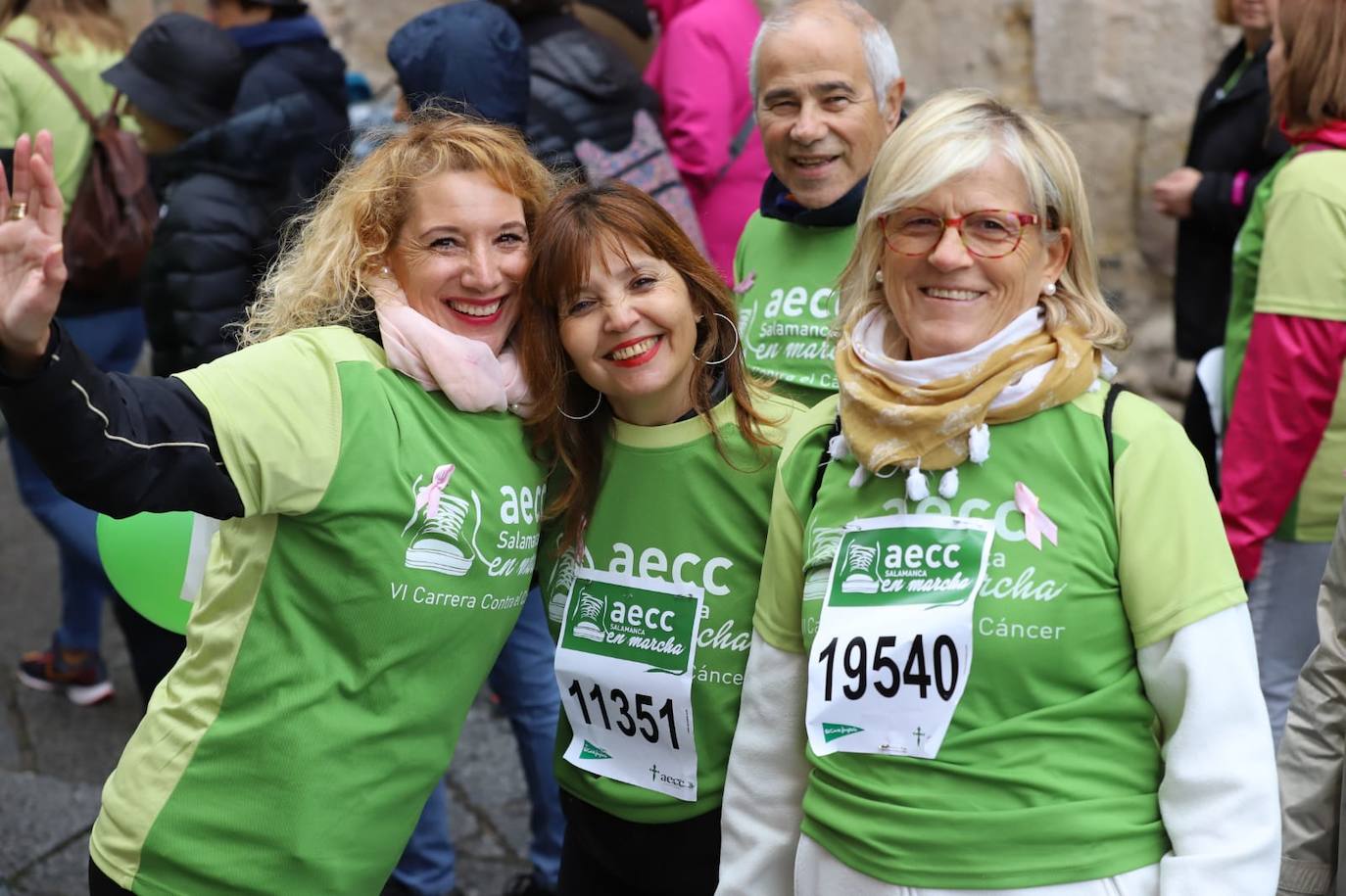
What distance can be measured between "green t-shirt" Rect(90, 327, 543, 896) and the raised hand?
45 cm

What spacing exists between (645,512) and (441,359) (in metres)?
0.41

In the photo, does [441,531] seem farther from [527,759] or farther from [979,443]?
[527,759]

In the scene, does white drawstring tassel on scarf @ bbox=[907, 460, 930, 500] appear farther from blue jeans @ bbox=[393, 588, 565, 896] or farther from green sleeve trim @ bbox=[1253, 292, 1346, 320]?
blue jeans @ bbox=[393, 588, 565, 896]

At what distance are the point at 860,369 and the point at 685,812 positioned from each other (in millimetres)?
829

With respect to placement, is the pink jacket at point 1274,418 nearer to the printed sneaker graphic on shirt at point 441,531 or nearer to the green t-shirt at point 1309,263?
the green t-shirt at point 1309,263

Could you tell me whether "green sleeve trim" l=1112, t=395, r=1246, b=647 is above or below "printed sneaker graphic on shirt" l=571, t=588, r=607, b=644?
above

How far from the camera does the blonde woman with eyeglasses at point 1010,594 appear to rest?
6.35 ft

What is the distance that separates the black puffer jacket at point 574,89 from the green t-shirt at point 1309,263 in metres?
1.91

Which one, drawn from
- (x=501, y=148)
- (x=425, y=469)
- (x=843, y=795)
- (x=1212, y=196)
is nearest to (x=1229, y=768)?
(x=843, y=795)

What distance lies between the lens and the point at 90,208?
4.66 meters

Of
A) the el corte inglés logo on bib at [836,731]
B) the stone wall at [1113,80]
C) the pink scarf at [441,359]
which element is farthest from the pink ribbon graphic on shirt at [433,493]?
the stone wall at [1113,80]

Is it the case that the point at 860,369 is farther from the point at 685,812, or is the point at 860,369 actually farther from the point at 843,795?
the point at 685,812

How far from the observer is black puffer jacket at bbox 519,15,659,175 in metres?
4.48

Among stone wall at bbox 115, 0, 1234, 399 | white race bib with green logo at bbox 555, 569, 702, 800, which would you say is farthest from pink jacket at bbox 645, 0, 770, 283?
white race bib with green logo at bbox 555, 569, 702, 800
